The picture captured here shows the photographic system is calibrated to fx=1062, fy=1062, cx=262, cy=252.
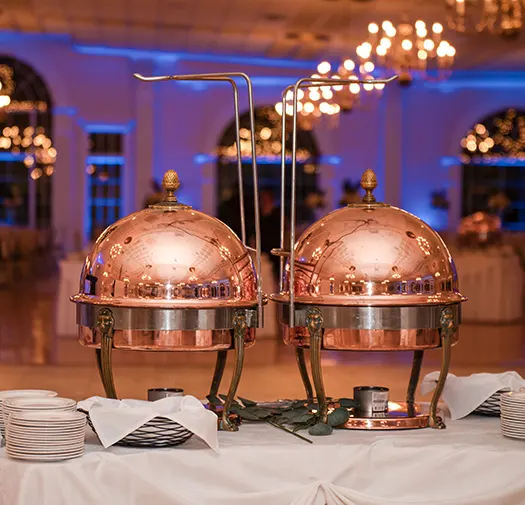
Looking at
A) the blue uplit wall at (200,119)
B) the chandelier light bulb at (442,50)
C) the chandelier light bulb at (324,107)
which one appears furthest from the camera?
the blue uplit wall at (200,119)

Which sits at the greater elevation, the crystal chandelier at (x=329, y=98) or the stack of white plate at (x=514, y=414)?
the crystal chandelier at (x=329, y=98)

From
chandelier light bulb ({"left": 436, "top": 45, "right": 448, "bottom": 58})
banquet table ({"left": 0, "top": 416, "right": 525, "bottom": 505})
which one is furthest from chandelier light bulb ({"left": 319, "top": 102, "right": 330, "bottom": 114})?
banquet table ({"left": 0, "top": 416, "right": 525, "bottom": 505})

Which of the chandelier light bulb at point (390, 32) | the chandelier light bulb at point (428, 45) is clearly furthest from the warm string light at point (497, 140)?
the chandelier light bulb at point (390, 32)

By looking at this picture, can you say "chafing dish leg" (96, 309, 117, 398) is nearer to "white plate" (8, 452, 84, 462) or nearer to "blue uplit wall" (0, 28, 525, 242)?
"white plate" (8, 452, 84, 462)

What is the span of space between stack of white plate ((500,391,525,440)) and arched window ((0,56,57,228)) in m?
21.3

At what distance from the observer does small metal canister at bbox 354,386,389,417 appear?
2.94 meters

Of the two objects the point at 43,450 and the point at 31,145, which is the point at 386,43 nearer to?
the point at 31,145

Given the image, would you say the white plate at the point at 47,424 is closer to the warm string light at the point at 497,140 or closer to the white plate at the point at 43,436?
the white plate at the point at 43,436

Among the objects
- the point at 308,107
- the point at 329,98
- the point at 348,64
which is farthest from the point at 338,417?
the point at 308,107

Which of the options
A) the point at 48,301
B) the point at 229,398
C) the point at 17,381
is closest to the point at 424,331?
the point at 229,398

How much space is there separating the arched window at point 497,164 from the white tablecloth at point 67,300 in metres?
15.5

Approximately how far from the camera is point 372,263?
110 inches

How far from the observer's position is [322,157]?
81.1 ft

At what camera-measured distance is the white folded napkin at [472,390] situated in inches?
120
